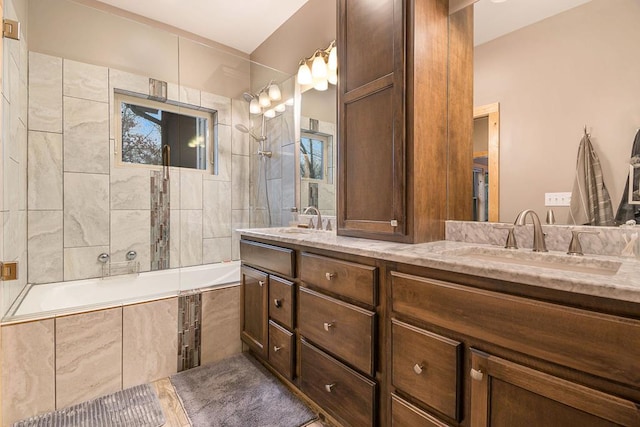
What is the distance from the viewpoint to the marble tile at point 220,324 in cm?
212

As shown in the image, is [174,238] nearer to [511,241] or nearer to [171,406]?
[171,406]

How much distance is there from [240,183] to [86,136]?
1.32 metres

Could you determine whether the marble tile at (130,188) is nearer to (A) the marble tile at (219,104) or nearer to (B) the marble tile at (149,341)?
(A) the marble tile at (219,104)

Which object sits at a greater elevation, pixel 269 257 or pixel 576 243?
pixel 576 243

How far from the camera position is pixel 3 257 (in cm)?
167

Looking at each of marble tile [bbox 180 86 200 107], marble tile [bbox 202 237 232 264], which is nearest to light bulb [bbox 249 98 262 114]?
marble tile [bbox 180 86 200 107]

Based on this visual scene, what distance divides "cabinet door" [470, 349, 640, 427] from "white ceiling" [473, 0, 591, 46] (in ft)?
4.72

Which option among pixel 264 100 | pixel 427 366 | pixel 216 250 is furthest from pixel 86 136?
pixel 427 366

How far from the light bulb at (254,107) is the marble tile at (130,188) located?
1.16 meters

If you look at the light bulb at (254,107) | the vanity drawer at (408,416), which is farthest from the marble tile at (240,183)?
the vanity drawer at (408,416)

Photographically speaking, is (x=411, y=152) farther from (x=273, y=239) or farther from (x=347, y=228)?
(x=273, y=239)

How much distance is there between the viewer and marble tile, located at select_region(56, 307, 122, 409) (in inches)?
64.6

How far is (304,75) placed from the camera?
2.50 m

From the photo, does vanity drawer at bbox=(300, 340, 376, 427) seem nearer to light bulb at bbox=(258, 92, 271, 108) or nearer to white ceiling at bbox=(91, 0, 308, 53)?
light bulb at bbox=(258, 92, 271, 108)
